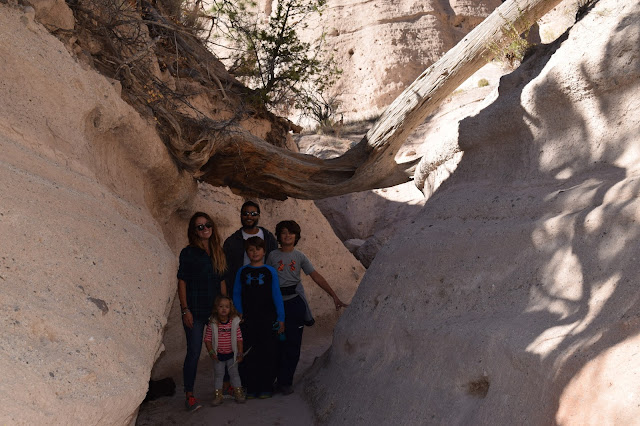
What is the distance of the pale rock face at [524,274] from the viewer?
10.0ft

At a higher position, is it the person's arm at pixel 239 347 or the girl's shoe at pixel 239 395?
the person's arm at pixel 239 347

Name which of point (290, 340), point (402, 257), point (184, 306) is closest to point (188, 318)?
point (184, 306)

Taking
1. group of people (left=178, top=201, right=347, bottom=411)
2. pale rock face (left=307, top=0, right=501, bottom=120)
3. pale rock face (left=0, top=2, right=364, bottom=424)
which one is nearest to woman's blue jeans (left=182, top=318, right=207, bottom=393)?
group of people (left=178, top=201, right=347, bottom=411)

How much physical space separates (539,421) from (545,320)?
1.93 feet

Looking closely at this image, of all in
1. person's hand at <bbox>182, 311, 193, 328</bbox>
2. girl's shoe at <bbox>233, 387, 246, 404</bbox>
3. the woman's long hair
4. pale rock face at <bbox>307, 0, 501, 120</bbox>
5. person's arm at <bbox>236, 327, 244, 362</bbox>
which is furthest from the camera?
pale rock face at <bbox>307, 0, 501, 120</bbox>

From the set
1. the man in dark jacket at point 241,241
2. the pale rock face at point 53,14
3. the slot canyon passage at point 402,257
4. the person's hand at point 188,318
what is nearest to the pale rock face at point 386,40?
the slot canyon passage at point 402,257

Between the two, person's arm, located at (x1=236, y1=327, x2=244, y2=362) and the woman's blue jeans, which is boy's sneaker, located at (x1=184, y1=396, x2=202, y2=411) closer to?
the woman's blue jeans

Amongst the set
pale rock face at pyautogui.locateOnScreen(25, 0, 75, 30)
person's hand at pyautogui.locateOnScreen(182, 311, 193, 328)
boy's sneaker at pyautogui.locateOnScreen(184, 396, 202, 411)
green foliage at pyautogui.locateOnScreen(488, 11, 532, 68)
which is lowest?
boy's sneaker at pyautogui.locateOnScreen(184, 396, 202, 411)

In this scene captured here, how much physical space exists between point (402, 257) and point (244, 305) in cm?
134

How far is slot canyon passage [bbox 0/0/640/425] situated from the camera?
273 centimetres

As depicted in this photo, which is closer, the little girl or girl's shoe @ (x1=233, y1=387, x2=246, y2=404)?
the little girl

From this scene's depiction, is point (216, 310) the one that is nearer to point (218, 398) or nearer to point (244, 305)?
point (244, 305)

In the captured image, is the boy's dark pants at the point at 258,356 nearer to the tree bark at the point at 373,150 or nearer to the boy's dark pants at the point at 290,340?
the boy's dark pants at the point at 290,340

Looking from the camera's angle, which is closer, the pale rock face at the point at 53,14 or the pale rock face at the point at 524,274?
the pale rock face at the point at 524,274
